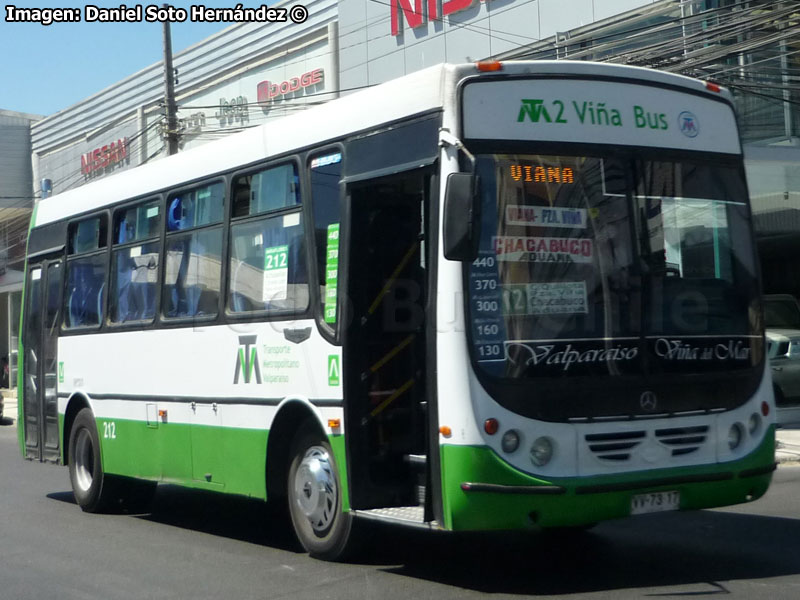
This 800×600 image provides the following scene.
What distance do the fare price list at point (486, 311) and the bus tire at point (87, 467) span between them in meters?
5.69

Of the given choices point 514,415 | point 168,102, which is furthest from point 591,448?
point 168,102

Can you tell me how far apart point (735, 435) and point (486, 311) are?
6.13ft

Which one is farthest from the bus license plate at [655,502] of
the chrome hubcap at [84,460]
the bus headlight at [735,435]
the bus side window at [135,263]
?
the chrome hubcap at [84,460]

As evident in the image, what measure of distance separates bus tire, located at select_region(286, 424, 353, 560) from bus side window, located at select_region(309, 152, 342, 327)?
2.99 feet

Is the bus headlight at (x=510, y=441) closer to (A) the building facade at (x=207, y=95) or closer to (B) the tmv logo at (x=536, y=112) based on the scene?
(B) the tmv logo at (x=536, y=112)

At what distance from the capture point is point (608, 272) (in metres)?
7.05

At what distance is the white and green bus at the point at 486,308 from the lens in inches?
267

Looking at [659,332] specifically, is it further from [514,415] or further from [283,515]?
A: [283,515]

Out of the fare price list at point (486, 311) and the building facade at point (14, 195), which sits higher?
the building facade at point (14, 195)

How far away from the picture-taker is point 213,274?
9.38 m

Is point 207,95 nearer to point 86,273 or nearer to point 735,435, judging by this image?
point 86,273

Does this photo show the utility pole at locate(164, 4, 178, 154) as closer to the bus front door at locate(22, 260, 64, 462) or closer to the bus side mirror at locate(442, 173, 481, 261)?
the bus front door at locate(22, 260, 64, 462)

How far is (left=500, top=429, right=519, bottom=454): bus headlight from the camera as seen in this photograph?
670 cm

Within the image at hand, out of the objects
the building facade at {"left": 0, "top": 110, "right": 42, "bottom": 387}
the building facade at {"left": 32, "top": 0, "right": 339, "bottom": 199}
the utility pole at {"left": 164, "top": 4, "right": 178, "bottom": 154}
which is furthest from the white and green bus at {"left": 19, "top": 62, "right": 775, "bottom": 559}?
the building facade at {"left": 0, "top": 110, "right": 42, "bottom": 387}
